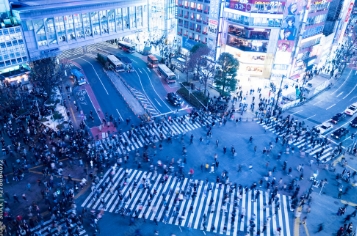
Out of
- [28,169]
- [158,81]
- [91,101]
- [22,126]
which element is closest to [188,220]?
[28,169]

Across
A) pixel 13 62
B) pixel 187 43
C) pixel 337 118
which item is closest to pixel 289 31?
pixel 337 118

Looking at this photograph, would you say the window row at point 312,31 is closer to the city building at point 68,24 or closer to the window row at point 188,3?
the window row at point 188,3

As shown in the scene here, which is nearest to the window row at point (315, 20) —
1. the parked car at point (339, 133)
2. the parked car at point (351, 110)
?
the parked car at point (351, 110)

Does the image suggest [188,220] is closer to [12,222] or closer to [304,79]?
[12,222]

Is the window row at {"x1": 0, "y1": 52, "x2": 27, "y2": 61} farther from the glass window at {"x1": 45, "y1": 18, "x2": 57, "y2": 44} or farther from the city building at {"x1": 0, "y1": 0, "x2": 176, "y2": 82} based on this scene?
the glass window at {"x1": 45, "y1": 18, "x2": 57, "y2": 44}

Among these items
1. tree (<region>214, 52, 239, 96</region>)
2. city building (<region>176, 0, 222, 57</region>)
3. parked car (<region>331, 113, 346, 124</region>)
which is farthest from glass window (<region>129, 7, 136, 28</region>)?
parked car (<region>331, 113, 346, 124</region>)
